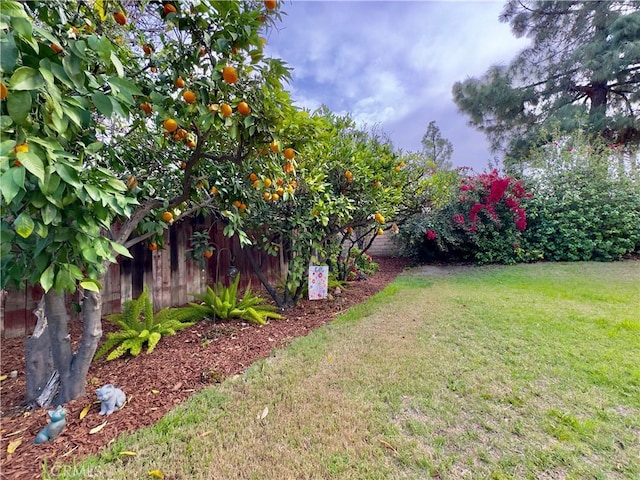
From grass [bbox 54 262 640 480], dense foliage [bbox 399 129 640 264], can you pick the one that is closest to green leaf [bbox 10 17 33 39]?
grass [bbox 54 262 640 480]

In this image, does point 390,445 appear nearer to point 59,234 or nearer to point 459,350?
point 459,350

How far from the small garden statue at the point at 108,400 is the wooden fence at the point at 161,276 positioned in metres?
1.52

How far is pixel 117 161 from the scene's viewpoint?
224 cm

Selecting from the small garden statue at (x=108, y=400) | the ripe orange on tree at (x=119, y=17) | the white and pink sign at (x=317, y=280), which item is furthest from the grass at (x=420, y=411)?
the ripe orange on tree at (x=119, y=17)

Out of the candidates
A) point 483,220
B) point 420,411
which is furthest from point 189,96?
point 483,220

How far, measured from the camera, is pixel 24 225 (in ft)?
3.38

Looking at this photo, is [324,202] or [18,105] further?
[324,202]

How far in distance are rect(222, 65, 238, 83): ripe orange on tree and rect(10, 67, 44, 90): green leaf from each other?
33.2 inches

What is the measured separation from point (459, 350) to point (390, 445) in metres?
1.49

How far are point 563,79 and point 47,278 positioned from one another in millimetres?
14523

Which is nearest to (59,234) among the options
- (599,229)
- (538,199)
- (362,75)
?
(362,75)

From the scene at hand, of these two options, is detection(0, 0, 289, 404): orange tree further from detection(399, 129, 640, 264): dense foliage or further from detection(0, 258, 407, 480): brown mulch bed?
detection(399, 129, 640, 264): dense foliage

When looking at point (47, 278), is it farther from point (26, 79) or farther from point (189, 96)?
point (189, 96)

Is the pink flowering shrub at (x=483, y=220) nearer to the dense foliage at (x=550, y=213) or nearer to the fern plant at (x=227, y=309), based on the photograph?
the dense foliage at (x=550, y=213)
